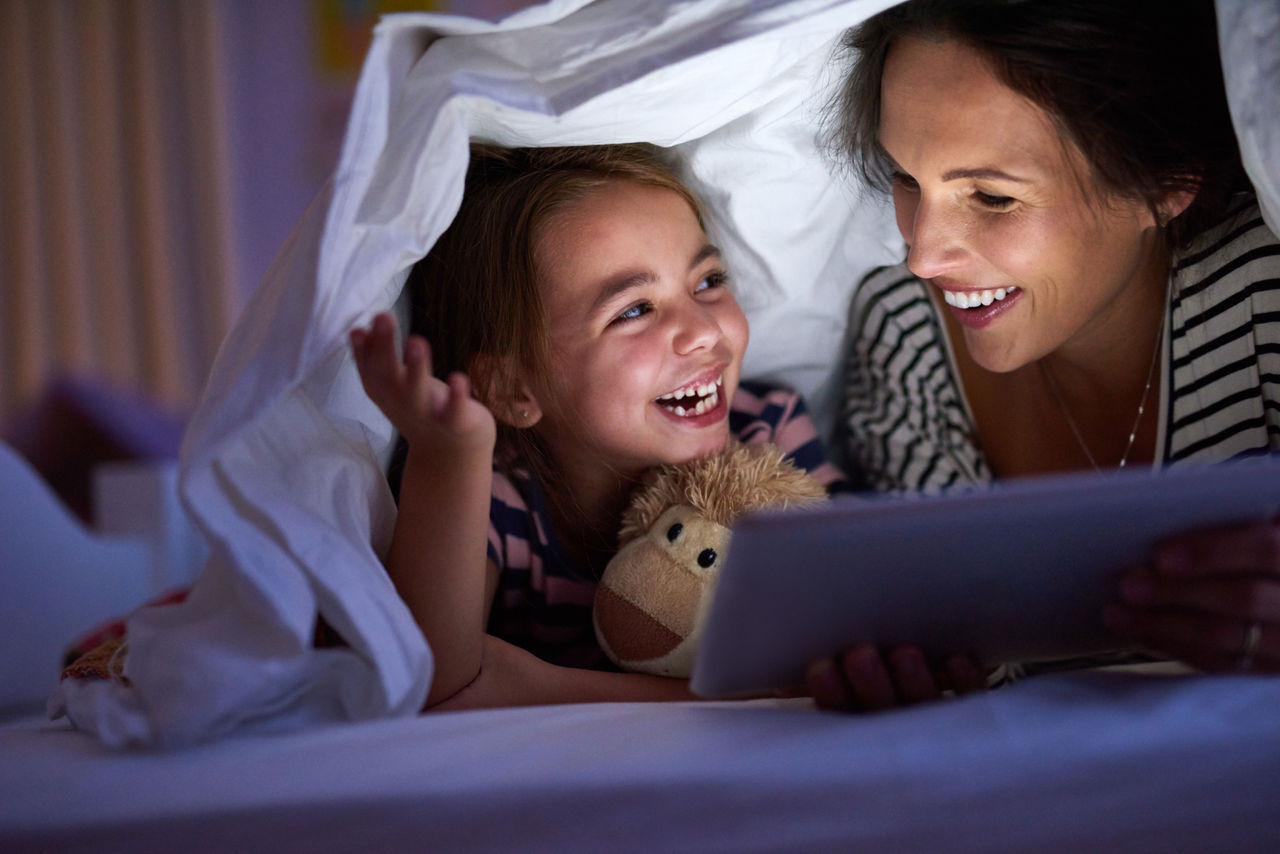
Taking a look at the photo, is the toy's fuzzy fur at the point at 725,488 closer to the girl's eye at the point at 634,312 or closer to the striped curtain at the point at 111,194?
the girl's eye at the point at 634,312

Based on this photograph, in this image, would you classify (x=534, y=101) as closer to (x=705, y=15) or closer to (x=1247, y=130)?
(x=705, y=15)

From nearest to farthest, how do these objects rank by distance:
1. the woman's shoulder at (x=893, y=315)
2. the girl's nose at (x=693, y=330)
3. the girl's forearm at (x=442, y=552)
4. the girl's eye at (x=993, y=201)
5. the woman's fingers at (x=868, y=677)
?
the woman's fingers at (x=868, y=677) → the girl's forearm at (x=442, y=552) → the girl's eye at (x=993, y=201) → the girl's nose at (x=693, y=330) → the woman's shoulder at (x=893, y=315)

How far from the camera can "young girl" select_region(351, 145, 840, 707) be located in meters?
1.02

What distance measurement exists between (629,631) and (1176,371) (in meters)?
0.63

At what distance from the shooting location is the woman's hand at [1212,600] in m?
0.59

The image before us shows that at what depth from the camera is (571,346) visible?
3.40ft

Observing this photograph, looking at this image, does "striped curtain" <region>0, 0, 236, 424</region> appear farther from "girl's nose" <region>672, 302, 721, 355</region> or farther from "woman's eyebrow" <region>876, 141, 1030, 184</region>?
"woman's eyebrow" <region>876, 141, 1030, 184</region>

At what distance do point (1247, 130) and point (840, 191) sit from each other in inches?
17.5

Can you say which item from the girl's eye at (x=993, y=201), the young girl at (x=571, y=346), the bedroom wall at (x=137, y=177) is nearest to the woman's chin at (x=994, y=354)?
the girl's eye at (x=993, y=201)

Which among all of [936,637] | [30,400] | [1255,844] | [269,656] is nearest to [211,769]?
[269,656]

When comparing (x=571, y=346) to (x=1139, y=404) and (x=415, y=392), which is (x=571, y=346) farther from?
(x=1139, y=404)

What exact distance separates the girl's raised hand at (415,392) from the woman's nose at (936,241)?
46 centimetres

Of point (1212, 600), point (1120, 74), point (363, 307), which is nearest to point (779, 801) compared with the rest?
point (1212, 600)

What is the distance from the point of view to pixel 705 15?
0.80 m
